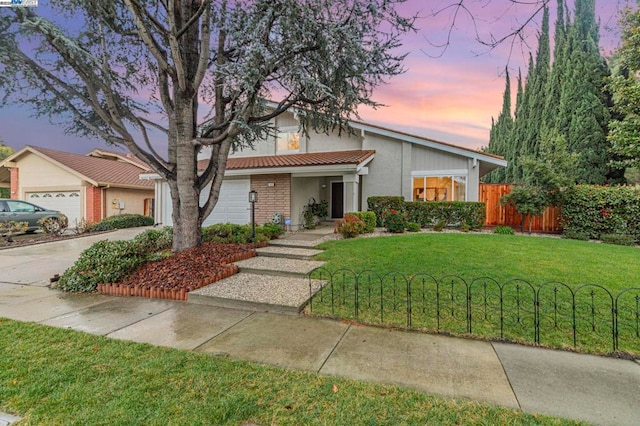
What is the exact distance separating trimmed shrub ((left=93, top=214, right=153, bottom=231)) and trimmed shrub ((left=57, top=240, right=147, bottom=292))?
10.2 meters

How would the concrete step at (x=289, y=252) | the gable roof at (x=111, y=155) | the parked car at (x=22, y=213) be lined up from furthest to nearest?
the gable roof at (x=111, y=155), the parked car at (x=22, y=213), the concrete step at (x=289, y=252)

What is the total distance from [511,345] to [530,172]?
10.00 meters

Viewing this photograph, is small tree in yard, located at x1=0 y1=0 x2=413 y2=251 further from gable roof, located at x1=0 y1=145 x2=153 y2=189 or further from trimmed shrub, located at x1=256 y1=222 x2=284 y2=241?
gable roof, located at x1=0 y1=145 x2=153 y2=189

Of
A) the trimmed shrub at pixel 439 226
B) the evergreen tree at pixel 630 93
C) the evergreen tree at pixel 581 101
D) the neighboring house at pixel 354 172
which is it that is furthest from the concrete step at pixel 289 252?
the evergreen tree at pixel 581 101

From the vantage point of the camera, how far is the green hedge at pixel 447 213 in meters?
11.5

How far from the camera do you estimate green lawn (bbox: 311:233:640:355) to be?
12.5ft

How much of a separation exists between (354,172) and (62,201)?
62.2 feet

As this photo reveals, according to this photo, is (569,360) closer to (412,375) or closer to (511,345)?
(511,345)

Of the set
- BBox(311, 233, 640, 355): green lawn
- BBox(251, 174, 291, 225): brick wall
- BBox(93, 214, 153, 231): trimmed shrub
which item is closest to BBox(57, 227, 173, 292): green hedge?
BBox(311, 233, 640, 355): green lawn

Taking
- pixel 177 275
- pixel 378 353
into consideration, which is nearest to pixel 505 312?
pixel 378 353

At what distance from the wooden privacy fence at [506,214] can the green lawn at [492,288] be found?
3.84 meters

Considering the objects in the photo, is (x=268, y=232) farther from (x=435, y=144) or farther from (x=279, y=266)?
(x=435, y=144)

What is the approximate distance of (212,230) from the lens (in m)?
9.83

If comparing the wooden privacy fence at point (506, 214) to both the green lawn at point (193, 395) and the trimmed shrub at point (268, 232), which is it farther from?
the green lawn at point (193, 395)
